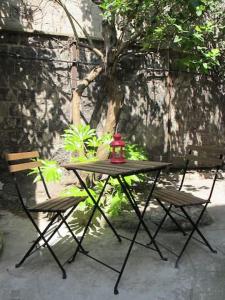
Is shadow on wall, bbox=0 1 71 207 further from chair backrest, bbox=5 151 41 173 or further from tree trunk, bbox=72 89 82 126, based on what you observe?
chair backrest, bbox=5 151 41 173

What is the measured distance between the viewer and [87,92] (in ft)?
22.3

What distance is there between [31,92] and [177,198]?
350 centimetres

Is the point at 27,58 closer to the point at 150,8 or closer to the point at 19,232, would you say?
the point at 150,8

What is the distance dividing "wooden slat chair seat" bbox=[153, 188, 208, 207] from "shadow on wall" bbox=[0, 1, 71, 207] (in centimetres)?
282

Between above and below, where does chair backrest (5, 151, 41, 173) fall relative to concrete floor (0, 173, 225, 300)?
above

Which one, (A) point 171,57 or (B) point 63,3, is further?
(A) point 171,57

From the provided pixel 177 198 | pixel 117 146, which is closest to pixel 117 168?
pixel 117 146

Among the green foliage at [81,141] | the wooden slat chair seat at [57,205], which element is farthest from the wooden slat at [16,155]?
the green foliage at [81,141]

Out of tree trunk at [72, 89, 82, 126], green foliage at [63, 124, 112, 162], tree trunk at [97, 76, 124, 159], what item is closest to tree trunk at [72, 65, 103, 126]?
tree trunk at [72, 89, 82, 126]

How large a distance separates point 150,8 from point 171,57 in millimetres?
2386

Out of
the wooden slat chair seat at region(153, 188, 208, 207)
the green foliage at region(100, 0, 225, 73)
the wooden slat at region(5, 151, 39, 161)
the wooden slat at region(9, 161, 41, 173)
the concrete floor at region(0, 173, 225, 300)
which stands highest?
the green foliage at region(100, 0, 225, 73)

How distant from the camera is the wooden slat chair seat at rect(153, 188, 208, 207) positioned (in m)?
3.62

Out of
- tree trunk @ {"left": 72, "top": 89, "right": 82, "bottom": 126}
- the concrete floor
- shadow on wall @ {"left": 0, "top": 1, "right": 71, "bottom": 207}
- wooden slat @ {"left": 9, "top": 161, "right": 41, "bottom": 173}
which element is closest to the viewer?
the concrete floor

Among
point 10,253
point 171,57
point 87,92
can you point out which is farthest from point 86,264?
point 171,57
